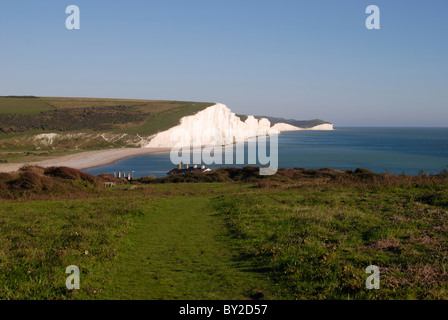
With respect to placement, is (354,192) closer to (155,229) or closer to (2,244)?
(155,229)

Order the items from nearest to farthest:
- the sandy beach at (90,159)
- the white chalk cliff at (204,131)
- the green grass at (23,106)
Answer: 1. the sandy beach at (90,159)
2. the white chalk cliff at (204,131)
3. the green grass at (23,106)

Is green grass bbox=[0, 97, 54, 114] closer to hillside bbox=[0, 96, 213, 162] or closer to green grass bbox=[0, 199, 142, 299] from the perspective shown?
hillside bbox=[0, 96, 213, 162]

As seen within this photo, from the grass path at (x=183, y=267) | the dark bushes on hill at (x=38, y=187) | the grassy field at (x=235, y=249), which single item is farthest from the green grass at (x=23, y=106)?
the grass path at (x=183, y=267)

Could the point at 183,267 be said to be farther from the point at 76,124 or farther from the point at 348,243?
the point at 76,124

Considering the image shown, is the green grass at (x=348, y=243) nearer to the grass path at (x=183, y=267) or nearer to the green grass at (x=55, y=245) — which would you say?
the grass path at (x=183, y=267)

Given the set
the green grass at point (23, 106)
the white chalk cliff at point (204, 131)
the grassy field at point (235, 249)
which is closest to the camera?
the grassy field at point (235, 249)

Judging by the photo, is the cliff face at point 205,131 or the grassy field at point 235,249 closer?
the grassy field at point 235,249

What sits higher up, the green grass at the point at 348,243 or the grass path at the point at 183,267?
the green grass at the point at 348,243
